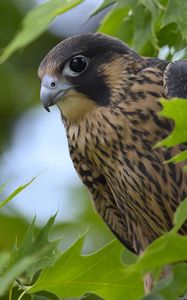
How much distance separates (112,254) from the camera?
387 cm

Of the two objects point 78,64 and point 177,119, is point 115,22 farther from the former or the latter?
point 177,119

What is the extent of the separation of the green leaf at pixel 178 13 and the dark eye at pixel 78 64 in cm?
70

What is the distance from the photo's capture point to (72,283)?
3.66 meters

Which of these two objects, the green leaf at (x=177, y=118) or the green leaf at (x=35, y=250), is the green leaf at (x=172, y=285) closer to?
the green leaf at (x=177, y=118)

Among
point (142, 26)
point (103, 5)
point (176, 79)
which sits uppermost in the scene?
point (103, 5)

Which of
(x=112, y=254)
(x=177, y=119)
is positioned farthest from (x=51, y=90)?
(x=177, y=119)

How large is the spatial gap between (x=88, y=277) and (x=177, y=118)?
0.97m

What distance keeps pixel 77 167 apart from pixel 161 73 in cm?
66

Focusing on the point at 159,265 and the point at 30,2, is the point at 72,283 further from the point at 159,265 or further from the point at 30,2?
the point at 30,2

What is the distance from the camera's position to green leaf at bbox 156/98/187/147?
3004mm

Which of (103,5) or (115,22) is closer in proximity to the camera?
(103,5)

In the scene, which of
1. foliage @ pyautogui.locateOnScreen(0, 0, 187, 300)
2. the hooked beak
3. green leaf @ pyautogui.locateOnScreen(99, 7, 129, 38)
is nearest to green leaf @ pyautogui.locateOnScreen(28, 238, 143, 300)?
foliage @ pyautogui.locateOnScreen(0, 0, 187, 300)

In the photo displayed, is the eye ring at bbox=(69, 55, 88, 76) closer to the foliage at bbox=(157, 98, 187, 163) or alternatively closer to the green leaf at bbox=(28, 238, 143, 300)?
the green leaf at bbox=(28, 238, 143, 300)

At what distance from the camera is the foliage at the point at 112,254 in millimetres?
2818
